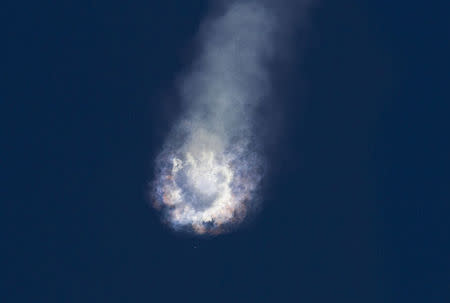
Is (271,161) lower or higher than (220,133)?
→ lower

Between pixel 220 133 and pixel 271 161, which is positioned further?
pixel 220 133

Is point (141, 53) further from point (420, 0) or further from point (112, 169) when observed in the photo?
point (420, 0)

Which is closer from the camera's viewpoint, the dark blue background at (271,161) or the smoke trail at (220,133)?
the dark blue background at (271,161)

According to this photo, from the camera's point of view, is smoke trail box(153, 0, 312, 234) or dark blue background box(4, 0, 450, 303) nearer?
dark blue background box(4, 0, 450, 303)

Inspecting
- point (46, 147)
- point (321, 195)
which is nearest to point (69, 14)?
point (46, 147)
